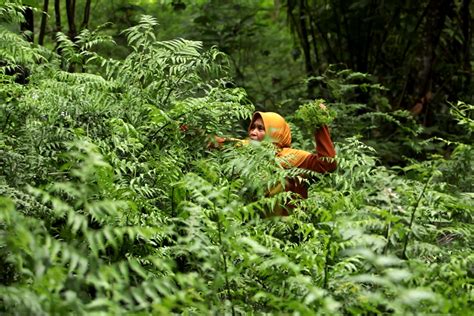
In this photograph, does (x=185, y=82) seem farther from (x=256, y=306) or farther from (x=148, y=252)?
(x=256, y=306)

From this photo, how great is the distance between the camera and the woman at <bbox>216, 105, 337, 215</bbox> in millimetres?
4828

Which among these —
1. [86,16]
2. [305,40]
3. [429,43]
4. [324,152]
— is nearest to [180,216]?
[324,152]

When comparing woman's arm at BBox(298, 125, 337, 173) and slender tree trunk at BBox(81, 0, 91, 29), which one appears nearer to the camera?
woman's arm at BBox(298, 125, 337, 173)

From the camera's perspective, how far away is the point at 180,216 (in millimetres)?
3906

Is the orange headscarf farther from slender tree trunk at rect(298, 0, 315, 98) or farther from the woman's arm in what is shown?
slender tree trunk at rect(298, 0, 315, 98)

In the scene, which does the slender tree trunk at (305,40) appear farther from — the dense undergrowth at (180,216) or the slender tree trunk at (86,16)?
the dense undergrowth at (180,216)

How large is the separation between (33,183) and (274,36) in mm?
8456

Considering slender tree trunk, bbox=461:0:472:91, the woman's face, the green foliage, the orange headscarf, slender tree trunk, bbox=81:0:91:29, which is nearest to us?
the green foliage

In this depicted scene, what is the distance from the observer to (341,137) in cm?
772

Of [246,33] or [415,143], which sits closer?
[415,143]

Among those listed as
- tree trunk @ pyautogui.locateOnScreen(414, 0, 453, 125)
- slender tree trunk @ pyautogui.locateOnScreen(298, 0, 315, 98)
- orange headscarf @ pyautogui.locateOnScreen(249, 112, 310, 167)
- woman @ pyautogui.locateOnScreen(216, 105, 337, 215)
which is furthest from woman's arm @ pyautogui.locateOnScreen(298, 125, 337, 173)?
slender tree trunk @ pyautogui.locateOnScreen(298, 0, 315, 98)

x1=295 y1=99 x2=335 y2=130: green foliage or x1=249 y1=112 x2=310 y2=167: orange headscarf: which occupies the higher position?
x1=295 y1=99 x2=335 y2=130: green foliage

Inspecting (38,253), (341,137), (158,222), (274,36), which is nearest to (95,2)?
(274,36)

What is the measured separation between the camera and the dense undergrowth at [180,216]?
248cm
